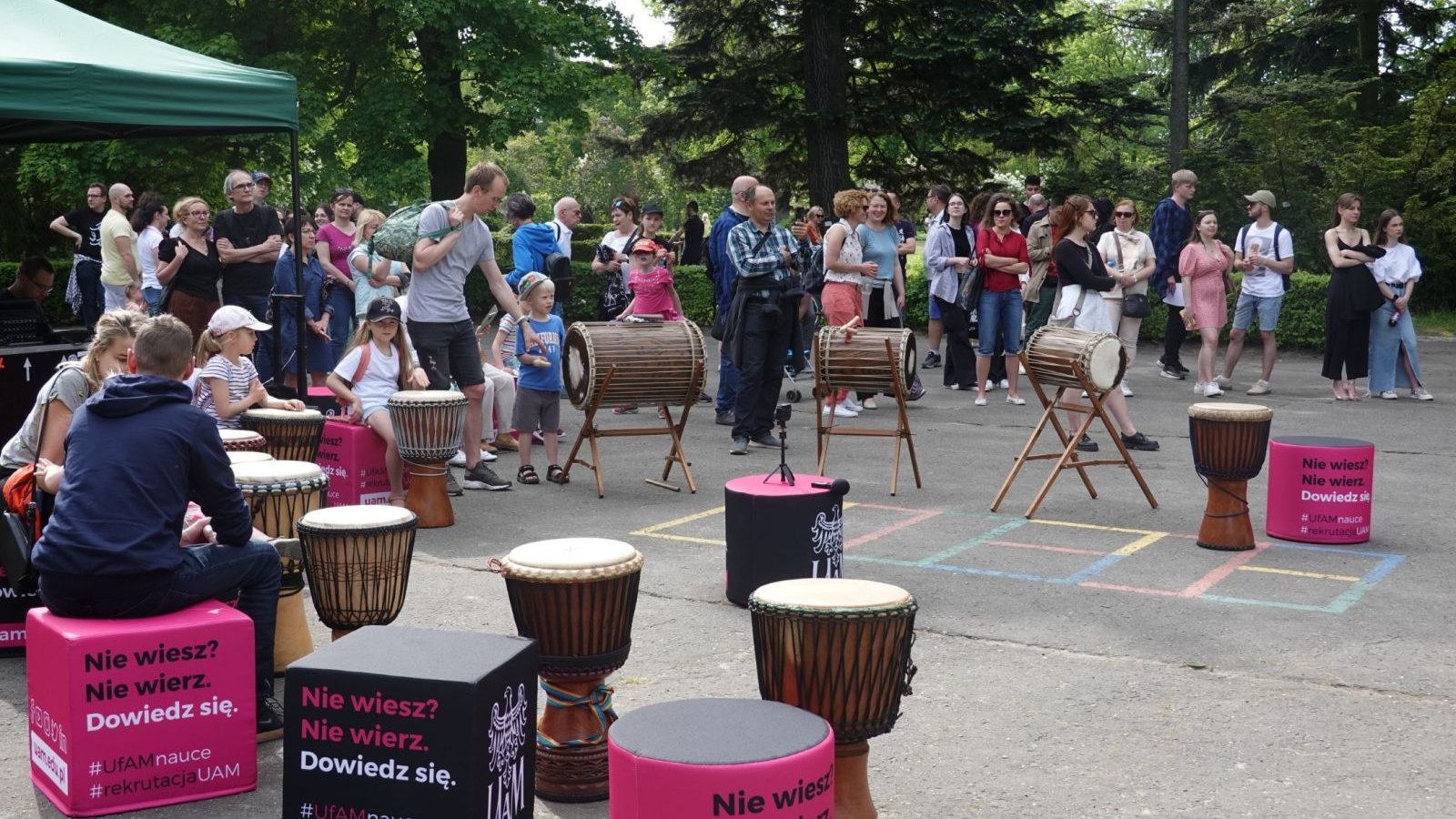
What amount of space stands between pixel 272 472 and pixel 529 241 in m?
5.78

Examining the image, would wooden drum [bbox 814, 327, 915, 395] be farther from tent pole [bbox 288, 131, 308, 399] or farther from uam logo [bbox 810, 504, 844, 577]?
tent pole [bbox 288, 131, 308, 399]

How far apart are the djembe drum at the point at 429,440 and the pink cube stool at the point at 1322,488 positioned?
4566mm

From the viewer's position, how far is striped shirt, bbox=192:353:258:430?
789cm

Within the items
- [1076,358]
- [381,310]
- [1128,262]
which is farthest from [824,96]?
[381,310]

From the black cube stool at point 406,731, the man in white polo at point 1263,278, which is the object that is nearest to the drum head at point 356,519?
the black cube stool at point 406,731

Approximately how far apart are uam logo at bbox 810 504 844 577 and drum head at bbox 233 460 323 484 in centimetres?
214

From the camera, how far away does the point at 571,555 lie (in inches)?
185

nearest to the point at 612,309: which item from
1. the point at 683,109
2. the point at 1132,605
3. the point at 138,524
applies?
the point at 1132,605

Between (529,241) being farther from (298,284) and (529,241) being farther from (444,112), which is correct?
(444,112)

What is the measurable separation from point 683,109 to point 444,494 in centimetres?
1722

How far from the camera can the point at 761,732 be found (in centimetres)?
356

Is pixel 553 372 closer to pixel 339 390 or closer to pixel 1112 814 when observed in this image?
pixel 339 390

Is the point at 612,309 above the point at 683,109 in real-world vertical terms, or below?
below

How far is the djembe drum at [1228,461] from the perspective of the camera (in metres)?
7.75
